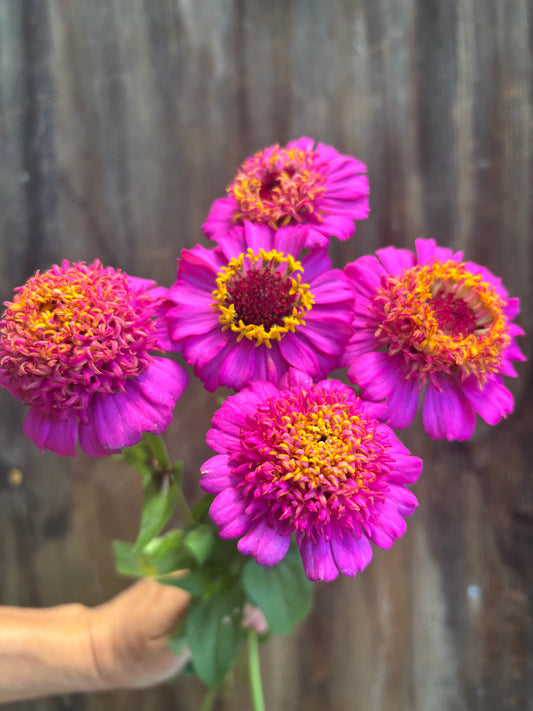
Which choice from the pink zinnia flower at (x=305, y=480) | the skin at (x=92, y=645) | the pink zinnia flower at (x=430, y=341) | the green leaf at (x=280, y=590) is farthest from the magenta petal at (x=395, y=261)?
the skin at (x=92, y=645)

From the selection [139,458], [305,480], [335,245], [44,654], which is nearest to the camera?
[305,480]

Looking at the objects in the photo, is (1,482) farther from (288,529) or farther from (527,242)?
(527,242)

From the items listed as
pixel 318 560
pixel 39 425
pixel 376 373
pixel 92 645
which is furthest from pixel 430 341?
pixel 92 645

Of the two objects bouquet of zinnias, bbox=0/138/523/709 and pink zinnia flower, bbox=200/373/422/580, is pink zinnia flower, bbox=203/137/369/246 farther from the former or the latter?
pink zinnia flower, bbox=200/373/422/580

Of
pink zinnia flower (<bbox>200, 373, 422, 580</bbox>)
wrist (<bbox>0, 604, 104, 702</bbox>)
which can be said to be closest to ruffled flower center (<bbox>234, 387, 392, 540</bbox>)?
pink zinnia flower (<bbox>200, 373, 422, 580</bbox>)

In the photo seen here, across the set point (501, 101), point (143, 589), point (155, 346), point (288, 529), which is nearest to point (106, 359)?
point (155, 346)

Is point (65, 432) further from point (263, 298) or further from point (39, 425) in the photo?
point (263, 298)
